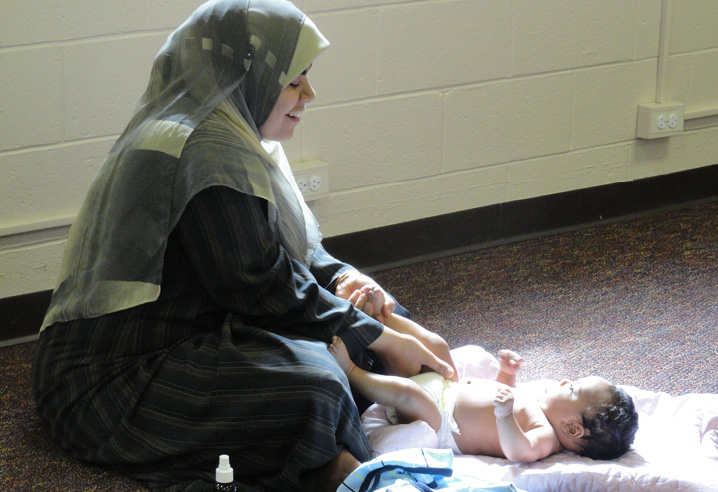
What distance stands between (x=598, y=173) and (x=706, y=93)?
23.7 inches

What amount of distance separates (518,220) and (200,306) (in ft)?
6.42

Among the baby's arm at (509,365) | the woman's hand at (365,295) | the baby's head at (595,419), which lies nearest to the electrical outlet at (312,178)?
the woman's hand at (365,295)

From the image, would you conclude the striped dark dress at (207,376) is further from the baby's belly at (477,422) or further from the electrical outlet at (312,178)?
the electrical outlet at (312,178)

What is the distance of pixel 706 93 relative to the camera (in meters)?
3.98

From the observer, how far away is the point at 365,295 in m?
2.25

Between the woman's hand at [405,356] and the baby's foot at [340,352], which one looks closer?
the baby's foot at [340,352]

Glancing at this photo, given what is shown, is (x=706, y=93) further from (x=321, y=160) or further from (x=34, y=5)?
(x=34, y=5)

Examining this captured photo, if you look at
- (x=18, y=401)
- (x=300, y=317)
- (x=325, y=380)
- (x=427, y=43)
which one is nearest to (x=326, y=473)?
(x=325, y=380)

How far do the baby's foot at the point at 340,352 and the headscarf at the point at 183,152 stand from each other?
0.80 feet

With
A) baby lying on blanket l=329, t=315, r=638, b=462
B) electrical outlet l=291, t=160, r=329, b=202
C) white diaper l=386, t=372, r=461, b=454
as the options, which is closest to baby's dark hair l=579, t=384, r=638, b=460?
baby lying on blanket l=329, t=315, r=638, b=462

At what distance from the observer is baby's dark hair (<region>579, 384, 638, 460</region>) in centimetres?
204

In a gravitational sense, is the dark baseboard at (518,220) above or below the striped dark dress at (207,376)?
below

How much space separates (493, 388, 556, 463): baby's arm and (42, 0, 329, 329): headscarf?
1.89 ft

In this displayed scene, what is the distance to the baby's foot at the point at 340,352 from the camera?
2.07 m
